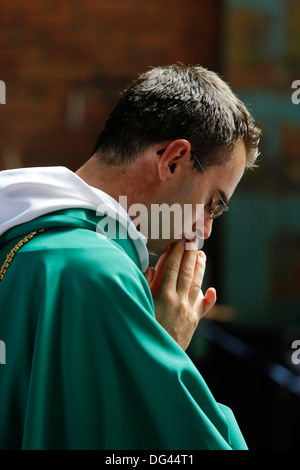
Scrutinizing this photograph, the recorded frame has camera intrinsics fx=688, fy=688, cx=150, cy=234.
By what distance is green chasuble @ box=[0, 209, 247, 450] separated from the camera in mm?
1257

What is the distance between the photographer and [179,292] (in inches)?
70.4

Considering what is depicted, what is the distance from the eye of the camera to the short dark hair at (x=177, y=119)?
5.46 feet

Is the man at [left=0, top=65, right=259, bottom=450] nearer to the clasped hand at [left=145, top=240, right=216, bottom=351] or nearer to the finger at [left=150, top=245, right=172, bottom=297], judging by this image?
the clasped hand at [left=145, top=240, right=216, bottom=351]

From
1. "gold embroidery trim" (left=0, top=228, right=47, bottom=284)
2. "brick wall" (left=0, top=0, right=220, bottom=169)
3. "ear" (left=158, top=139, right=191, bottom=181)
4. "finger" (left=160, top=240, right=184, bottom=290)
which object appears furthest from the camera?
"brick wall" (left=0, top=0, right=220, bottom=169)

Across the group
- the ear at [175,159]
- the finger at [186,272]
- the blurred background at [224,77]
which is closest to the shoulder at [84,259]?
the ear at [175,159]

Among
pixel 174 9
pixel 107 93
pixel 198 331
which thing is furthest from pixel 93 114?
pixel 198 331

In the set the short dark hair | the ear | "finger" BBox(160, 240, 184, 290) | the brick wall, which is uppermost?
the brick wall

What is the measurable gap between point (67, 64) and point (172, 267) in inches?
153

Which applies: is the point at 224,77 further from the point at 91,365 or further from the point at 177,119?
the point at 91,365

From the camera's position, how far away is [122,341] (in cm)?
129

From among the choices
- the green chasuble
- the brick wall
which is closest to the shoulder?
the green chasuble

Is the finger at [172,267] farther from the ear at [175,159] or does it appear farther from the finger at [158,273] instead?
the ear at [175,159]

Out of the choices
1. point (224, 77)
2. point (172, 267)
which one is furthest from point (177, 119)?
point (224, 77)

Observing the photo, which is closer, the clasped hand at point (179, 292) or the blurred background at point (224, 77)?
the clasped hand at point (179, 292)
